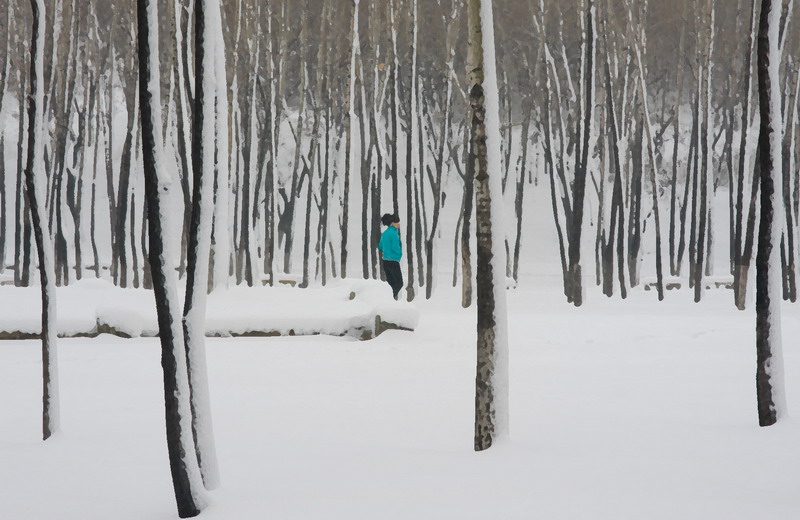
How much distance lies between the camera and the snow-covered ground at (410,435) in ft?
11.1

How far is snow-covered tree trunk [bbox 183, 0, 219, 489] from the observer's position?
147 inches

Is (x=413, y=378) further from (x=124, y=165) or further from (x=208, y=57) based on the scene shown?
(x=124, y=165)

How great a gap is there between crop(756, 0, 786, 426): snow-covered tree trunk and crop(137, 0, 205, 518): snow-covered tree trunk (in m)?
3.47

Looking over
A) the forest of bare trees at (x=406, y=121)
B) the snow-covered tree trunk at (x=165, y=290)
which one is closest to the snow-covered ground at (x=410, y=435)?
the snow-covered tree trunk at (x=165, y=290)

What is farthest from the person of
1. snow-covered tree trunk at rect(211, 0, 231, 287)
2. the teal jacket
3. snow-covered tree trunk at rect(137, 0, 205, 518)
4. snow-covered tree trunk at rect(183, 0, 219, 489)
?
snow-covered tree trunk at rect(137, 0, 205, 518)

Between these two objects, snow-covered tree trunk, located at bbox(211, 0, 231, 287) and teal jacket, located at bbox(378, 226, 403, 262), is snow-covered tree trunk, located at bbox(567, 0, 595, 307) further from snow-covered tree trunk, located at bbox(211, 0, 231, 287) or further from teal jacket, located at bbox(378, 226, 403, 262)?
snow-covered tree trunk, located at bbox(211, 0, 231, 287)

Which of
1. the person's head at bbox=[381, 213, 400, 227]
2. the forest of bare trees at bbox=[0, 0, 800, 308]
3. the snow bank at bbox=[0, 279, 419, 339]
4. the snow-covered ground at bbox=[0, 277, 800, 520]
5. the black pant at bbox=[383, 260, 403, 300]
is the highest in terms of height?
the forest of bare trees at bbox=[0, 0, 800, 308]

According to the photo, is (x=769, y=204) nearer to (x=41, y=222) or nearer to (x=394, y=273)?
(x=41, y=222)

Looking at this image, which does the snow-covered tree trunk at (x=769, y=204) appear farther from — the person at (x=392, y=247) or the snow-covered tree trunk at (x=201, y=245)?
the person at (x=392, y=247)

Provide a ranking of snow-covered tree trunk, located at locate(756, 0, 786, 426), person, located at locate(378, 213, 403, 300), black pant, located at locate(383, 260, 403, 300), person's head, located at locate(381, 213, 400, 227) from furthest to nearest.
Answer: black pant, located at locate(383, 260, 403, 300), person, located at locate(378, 213, 403, 300), person's head, located at locate(381, 213, 400, 227), snow-covered tree trunk, located at locate(756, 0, 786, 426)

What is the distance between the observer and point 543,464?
395cm

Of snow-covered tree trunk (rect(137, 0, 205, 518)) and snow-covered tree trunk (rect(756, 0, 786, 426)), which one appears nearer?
snow-covered tree trunk (rect(137, 0, 205, 518))

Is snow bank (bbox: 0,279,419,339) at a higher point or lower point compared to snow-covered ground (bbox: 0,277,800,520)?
higher

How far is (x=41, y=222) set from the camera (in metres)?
5.20
